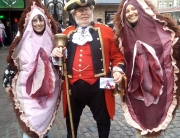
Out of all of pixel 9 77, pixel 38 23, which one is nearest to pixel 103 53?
pixel 38 23

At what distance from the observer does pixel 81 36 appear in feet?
7.72

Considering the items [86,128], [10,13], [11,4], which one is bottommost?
[86,128]

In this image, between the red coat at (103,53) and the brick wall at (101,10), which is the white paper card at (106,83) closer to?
the red coat at (103,53)

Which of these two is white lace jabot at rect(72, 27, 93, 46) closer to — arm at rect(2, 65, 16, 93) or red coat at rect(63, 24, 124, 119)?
red coat at rect(63, 24, 124, 119)

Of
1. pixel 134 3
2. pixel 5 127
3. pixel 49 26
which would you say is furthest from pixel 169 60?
pixel 5 127

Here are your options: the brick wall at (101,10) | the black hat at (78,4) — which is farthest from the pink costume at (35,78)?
the brick wall at (101,10)

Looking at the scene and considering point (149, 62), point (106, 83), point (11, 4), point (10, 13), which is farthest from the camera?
point (10, 13)

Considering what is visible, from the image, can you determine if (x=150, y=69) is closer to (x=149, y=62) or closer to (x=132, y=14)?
(x=149, y=62)

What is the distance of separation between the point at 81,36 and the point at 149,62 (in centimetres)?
68

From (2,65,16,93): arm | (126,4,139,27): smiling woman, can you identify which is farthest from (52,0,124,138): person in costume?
(2,65,16,93): arm

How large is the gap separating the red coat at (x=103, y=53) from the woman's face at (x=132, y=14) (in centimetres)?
26

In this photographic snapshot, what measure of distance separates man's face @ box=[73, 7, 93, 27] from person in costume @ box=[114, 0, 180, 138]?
28cm

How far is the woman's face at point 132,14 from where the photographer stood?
2.23 metres

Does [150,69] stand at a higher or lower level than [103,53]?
lower
